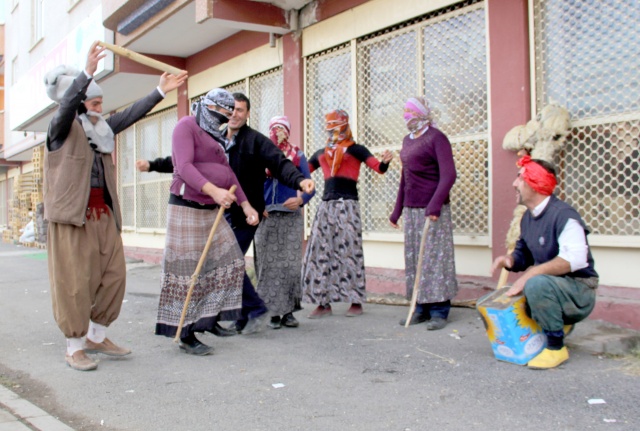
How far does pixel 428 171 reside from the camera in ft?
17.4

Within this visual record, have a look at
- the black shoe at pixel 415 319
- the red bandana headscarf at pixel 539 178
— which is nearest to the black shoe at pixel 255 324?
the black shoe at pixel 415 319

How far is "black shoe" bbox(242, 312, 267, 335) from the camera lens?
518 centimetres

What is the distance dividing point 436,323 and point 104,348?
253cm

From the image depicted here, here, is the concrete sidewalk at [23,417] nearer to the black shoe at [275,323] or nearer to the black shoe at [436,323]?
the black shoe at [275,323]

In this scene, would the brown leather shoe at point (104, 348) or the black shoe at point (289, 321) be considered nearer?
the brown leather shoe at point (104, 348)

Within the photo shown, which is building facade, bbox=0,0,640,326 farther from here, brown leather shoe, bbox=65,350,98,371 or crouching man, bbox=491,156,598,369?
brown leather shoe, bbox=65,350,98,371

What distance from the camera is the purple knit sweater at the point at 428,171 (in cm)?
510

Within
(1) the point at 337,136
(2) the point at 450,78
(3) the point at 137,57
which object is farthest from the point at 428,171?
(3) the point at 137,57

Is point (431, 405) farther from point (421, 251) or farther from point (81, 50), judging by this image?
point (81, 50)

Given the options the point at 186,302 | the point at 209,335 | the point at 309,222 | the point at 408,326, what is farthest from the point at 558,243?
the point at 309,222

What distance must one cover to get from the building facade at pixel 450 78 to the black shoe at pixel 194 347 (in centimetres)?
273

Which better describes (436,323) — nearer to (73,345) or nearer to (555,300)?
(555,300)

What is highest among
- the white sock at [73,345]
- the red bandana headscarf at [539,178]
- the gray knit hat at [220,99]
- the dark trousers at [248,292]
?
the gray knit hat at [220,99]

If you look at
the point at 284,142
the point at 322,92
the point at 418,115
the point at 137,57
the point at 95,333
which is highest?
the point at 322,92
